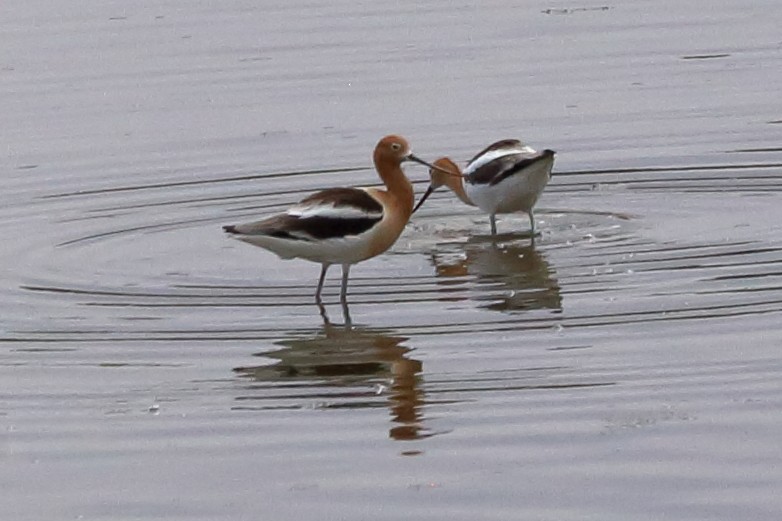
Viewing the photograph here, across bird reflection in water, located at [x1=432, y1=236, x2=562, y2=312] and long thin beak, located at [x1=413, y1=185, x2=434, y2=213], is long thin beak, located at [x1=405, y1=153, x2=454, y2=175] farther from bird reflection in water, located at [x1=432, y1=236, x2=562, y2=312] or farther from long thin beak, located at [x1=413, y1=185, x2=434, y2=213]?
long thin beak, located at [x1=413, y1=185, x2=434, y2=213]

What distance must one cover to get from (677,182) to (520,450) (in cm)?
752

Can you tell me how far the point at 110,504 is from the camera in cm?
871

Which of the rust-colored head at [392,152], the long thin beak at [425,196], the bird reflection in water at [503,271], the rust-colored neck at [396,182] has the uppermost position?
the rust-colored head at [392,152]

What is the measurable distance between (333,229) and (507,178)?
2837 millimetres

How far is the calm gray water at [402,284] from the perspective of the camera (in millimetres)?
8938

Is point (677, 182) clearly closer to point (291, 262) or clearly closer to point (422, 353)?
point (291, 262)

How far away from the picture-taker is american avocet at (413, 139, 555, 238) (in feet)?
49.2

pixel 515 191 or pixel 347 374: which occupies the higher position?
pixel 515 191

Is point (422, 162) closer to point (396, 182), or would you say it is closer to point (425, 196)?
point (396, 182)

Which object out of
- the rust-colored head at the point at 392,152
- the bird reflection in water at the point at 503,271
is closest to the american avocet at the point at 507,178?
the bird reflection in water at the point at 503,271

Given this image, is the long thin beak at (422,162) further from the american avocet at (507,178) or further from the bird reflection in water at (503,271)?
the bird reflection in water at (503,271)

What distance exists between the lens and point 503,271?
13.9 m

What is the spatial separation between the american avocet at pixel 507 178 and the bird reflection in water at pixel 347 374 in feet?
10.6

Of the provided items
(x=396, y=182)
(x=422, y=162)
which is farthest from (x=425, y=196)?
(x=396, y=182)
